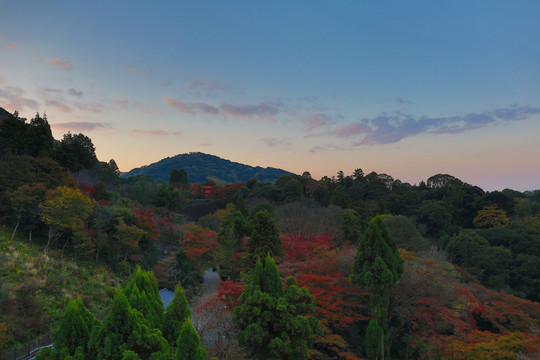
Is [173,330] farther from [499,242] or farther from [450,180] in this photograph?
[450,180]

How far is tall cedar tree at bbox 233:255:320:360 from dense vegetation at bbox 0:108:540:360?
0.05m

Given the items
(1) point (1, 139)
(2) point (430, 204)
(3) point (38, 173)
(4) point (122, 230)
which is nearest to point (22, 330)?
(4) point (122, 230)

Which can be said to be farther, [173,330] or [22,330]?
[22,330]

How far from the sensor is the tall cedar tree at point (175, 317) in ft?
26.1

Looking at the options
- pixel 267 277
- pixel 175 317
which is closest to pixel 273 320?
pixel 267 277

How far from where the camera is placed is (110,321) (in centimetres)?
646

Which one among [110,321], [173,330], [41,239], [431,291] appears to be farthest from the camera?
[41,239]

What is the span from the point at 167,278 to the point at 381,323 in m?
17.8

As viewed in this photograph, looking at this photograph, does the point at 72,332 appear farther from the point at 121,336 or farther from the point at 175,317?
the point at 175,317

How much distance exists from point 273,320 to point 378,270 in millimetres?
6124

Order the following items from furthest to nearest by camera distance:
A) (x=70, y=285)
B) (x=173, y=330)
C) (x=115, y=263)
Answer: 1. (x=115, y=263)
2. (x=70, y=285)
3. (x=173, y=330)

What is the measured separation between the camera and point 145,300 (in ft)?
25.0

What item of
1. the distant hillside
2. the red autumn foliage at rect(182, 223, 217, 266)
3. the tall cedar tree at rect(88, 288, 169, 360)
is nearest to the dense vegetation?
the tall cedar tree at rect(88, 288, 169, 360)

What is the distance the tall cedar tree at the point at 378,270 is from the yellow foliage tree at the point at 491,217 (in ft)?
91.9
